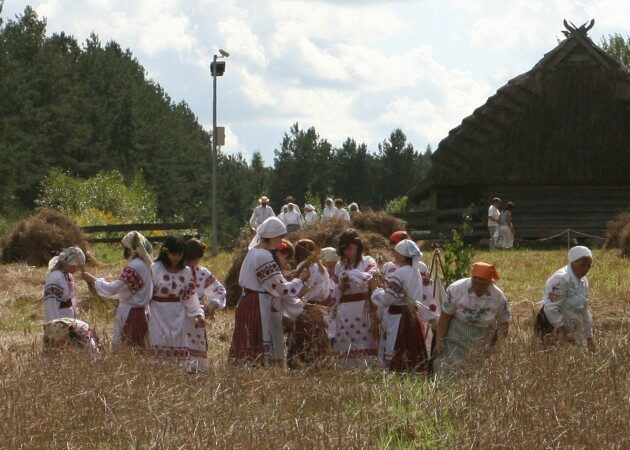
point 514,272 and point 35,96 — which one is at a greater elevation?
point 35,96

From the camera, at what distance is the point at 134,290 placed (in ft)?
32.7

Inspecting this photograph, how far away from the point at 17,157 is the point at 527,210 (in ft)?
78.8

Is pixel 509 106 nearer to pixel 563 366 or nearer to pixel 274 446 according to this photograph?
pixel 563 366

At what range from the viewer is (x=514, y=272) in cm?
1969

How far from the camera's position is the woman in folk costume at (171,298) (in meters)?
9.98

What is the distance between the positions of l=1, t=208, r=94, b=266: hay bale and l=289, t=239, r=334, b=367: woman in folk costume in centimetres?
1339

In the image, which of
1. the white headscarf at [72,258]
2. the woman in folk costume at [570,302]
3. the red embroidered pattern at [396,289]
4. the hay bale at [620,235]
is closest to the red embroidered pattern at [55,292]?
the white headscarf at [72,258]

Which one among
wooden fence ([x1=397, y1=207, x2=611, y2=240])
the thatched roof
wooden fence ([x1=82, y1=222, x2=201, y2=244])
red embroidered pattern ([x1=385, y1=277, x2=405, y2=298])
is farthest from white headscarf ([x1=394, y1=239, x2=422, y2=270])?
the thatched roof

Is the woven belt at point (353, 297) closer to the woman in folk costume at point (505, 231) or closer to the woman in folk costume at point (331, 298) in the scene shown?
the woman in folk costume at point (331, 298)

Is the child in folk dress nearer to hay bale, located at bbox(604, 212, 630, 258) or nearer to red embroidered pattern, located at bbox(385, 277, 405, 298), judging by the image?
red embroidered pattern, located at bbox(385, 277, 405, 298)

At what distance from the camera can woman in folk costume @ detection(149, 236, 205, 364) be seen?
9.98 m

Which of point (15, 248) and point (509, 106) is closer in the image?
point (15, 248)

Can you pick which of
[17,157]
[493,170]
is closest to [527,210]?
[493,170]

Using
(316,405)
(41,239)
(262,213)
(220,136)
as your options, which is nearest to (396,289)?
(316,405)
